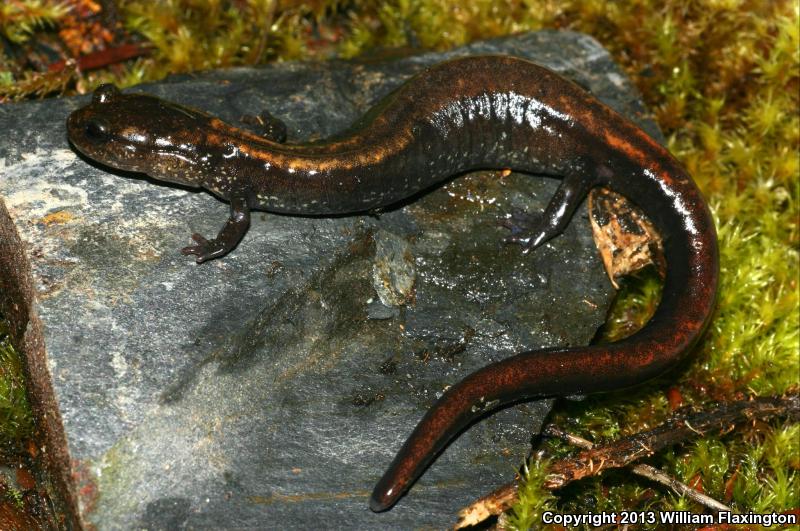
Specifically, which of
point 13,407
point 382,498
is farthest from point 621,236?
point 13,407

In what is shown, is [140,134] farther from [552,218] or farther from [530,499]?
[530,499]

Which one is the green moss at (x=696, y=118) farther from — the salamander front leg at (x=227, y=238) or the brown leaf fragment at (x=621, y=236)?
the salamander front leg at (x=227, y=238)

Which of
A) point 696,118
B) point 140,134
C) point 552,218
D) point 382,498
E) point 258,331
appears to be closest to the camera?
point 382,498

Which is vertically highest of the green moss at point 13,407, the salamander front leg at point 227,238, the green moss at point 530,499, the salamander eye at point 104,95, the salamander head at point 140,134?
the salamander eye at point 104,95

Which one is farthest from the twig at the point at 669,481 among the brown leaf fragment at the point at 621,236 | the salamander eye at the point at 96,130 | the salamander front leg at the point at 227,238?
the salamander eye at the point at 96,130

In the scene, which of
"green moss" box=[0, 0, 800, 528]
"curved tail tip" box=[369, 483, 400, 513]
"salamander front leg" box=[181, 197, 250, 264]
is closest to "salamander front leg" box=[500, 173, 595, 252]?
"green moss" box=[0, 0, 800, 528]

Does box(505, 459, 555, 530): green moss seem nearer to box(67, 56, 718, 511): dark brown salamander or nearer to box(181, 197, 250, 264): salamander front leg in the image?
box(67, 56, 718, 511): dark brown salamander

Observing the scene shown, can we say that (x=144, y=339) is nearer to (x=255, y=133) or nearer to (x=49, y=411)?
(x=49, y=411)
